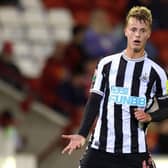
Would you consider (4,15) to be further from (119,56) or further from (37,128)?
(119,56)

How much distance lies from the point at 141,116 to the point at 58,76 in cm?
496

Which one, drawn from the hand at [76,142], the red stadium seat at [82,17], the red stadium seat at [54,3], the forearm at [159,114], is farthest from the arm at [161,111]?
the red stadium seat at [54,3]

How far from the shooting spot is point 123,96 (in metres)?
5.29

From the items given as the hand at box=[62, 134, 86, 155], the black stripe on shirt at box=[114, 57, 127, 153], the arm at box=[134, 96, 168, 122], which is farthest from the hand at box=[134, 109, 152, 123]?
the hand at box=[62, 134, 86, 155]

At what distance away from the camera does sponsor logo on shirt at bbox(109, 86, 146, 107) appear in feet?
17.4

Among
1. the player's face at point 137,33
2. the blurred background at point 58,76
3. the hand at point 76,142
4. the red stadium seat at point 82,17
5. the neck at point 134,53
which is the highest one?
the red stadium seat at point 82,17

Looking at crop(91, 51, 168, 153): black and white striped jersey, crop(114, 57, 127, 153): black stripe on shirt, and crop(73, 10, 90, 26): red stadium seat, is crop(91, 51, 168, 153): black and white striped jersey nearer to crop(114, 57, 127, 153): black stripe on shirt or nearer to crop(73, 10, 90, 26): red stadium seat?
crop(114, 57, 127, 153): black stripe on shirt

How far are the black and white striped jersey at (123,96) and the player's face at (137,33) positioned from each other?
0.13 meters

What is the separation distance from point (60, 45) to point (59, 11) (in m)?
0.97

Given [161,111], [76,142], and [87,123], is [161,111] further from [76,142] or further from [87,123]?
[76,142]

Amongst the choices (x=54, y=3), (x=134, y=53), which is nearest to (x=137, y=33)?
(x=134, y=53)

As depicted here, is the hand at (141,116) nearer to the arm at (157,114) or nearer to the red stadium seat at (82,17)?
the arm at (157,114)

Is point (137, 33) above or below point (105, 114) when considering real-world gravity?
above

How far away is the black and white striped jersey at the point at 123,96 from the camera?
17.4 feet
